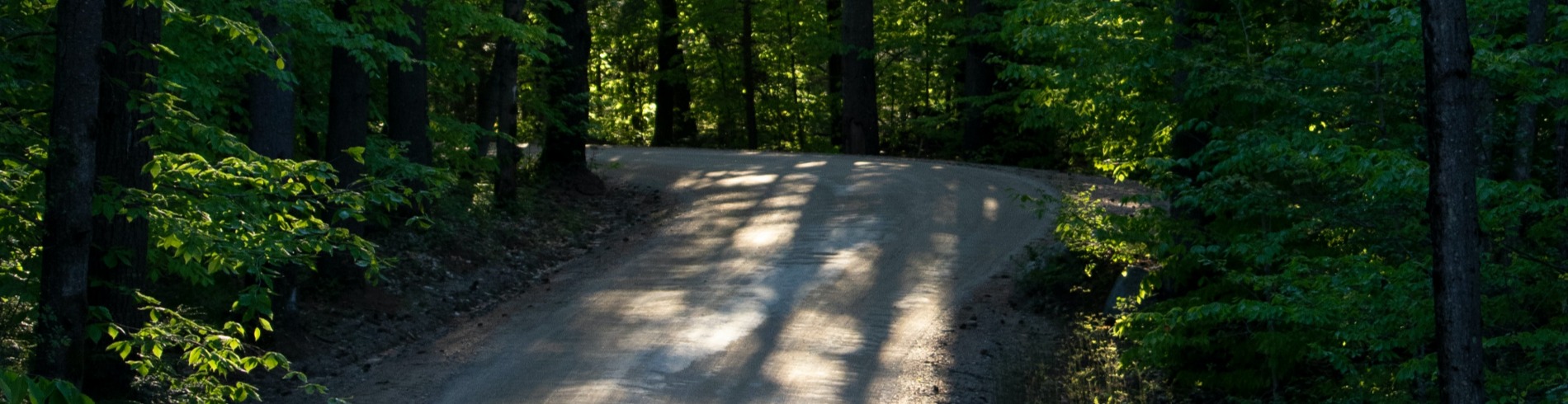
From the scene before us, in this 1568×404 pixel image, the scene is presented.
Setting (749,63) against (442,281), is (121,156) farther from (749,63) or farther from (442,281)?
(749,63)

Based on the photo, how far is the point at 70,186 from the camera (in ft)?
21.2

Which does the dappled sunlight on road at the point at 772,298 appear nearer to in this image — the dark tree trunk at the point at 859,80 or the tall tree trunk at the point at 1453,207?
the tall tree trunk at the point at 1453,207

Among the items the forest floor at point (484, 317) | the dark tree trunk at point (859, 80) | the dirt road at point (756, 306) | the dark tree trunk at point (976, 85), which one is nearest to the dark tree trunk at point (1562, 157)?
the forest floor at point (484, 317)

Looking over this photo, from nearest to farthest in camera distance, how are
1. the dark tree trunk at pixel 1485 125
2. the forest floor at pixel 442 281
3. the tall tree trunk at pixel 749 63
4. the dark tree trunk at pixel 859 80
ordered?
the dark tree trunk at pixel 1485 125, the forest floor at pixel 442 281, the dark tree trunk at pixel 859 80, the tall tree trunk at pixel 749 63

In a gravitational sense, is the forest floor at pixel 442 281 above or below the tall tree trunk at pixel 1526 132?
below

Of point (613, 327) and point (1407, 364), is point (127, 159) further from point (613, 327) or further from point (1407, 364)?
point (1407, 364)

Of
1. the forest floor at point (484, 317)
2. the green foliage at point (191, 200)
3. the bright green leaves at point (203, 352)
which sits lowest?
the forest floor at point (484, 317)

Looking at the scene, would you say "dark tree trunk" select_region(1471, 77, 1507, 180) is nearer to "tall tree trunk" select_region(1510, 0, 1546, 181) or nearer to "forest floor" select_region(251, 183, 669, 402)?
"tall tree trunk" select_region(1510, 0, 1546, 181)

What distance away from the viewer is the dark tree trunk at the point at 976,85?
2919 cm

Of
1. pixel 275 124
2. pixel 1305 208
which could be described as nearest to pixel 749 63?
pixel 275 124

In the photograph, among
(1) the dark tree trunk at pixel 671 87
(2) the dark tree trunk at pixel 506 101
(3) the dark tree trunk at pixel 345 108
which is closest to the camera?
(3) the dark tree trunk at pixel 345 108

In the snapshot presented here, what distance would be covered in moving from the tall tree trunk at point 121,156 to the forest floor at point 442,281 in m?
2.71

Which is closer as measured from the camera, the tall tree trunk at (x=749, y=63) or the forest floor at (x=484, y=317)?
the forest floor at (x=484, y=317)

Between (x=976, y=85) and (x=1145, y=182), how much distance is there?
58.9 ft
